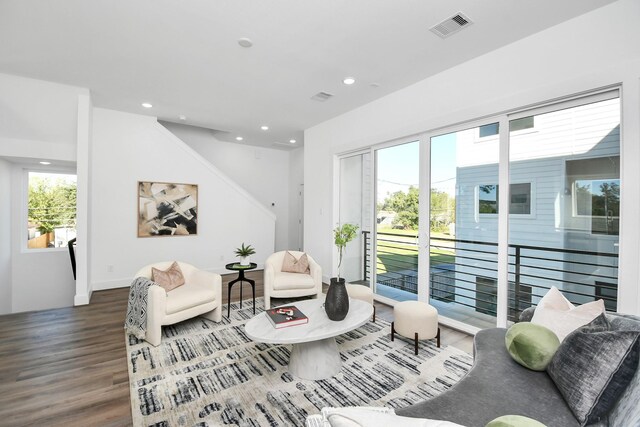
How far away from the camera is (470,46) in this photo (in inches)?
114

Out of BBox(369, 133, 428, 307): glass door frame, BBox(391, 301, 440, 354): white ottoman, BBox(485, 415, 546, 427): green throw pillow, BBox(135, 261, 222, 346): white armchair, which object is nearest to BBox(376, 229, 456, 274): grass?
BBox(369, 133, 428, 307): glass door frame

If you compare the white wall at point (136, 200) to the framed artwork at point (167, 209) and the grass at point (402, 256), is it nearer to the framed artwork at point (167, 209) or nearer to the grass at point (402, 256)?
the framed artwork at point (167, 209)

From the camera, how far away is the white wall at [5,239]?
4.30 meters

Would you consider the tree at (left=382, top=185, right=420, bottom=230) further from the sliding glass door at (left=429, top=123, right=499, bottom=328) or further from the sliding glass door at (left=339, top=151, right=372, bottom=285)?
the sliding glass door at (left=339, top=151, right=372, bottom=285)

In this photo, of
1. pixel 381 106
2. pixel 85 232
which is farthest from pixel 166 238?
pixel 381 106

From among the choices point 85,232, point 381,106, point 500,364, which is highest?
point 381,106

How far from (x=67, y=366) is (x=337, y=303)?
7.83 feet

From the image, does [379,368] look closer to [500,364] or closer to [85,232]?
[500,364]

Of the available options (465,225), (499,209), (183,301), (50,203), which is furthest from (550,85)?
(50,203)

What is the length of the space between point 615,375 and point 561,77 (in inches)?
95.2

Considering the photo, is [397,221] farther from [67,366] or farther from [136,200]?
[136,200]

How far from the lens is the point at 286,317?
2441 mm

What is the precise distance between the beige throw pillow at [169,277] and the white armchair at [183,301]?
2.1 inches

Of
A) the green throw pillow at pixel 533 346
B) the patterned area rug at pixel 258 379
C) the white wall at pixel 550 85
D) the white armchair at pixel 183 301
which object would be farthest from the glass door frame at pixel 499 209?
the white armchair at pixel 183 301
